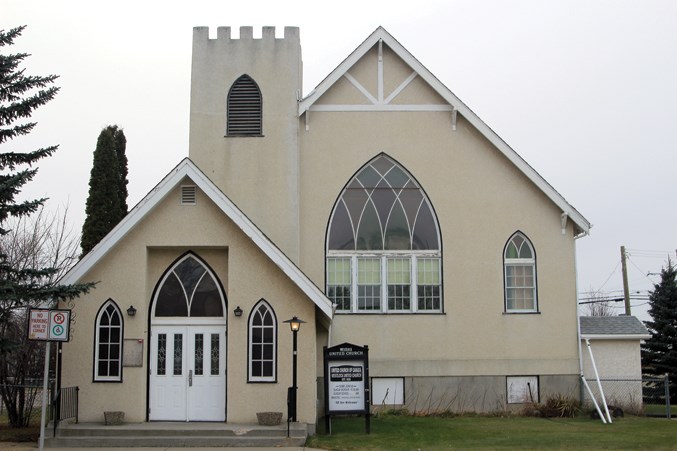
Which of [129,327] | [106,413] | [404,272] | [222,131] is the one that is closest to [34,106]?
[129,327]

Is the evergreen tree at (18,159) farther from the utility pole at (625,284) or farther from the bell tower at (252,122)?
the utility pole at (625,284)

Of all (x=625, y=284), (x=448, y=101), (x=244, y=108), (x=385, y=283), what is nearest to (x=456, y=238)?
(x=385, y=283)

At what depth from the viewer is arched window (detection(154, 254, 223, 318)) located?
59.5 ft

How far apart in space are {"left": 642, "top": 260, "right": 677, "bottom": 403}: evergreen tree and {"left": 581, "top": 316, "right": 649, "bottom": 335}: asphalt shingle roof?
23.9 ft

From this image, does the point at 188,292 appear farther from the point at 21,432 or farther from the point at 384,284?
the point at 384,284

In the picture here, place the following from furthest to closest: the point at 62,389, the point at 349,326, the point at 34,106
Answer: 1. the point at 349,326
2. the point at 62,389
3. the point at 34,106

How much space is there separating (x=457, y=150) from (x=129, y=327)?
10359mm

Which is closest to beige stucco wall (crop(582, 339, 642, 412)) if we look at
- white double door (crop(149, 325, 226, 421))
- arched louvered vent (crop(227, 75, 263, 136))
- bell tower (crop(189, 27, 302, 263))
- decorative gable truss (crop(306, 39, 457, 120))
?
decorative gable truss (crop(306, 39, 457, 120))

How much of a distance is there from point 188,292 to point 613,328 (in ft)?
40.1

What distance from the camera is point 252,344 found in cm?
1770

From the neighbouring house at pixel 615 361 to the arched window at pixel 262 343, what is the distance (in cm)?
936

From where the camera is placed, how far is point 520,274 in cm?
2258

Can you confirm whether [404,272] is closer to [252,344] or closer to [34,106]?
[252,344]

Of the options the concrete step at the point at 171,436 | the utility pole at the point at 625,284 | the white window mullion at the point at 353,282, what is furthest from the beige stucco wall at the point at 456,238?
the utility pole at the point at 625,284
